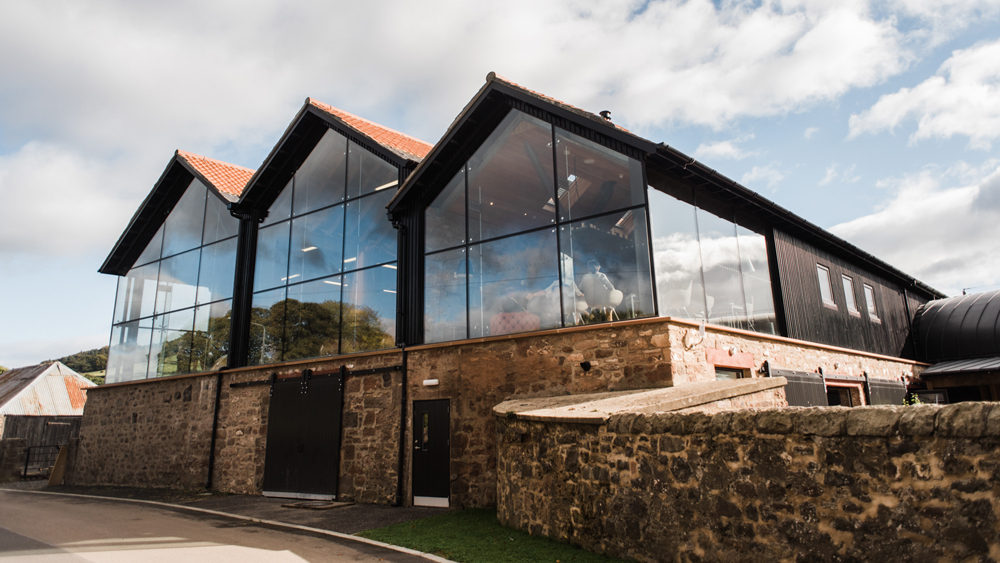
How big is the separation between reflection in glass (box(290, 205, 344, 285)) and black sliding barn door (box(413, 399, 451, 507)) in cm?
469

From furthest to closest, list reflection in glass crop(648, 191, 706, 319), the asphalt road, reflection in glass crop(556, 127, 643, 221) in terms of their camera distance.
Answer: reflection in glass crop(556, 127, 643, 221) → reflection in glass crop(648, 191, 706, 319) → the asphalt road

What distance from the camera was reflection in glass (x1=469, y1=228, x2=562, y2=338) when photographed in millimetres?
10961

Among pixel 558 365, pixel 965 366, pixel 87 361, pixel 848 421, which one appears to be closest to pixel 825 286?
pixel 965 366

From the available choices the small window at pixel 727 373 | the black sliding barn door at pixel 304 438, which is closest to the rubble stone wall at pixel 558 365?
the small window at pixel 727 373

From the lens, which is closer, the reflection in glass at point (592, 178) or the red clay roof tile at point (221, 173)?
the reflection in glass at point (592, 178)

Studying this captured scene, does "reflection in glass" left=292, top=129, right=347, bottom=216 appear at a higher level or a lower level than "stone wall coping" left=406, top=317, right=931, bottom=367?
higher

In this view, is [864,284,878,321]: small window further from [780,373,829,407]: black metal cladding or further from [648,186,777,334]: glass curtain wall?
[648,186,777,334]: glass curtain wall

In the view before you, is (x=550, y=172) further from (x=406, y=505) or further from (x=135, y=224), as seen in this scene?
(x=135, y=224)

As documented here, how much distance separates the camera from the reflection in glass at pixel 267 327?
15.3 meters

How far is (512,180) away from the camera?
475 inches

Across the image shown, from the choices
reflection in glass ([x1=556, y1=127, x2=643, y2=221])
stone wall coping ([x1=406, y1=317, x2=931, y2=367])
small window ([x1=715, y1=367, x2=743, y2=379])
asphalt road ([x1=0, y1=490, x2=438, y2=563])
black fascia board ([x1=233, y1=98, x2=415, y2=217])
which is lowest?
asphalt road ([x1=0, y1=490, x2=438, y2=563])

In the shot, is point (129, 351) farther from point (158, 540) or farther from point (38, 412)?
point (38, 412)

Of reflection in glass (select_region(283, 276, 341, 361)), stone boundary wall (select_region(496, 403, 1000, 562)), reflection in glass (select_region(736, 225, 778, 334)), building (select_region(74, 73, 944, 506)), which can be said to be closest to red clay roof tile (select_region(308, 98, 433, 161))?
building (select_region(74, 73, 944, 506))

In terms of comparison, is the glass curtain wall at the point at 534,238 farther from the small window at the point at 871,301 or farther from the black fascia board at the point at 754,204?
the small window at the point at 871,301
